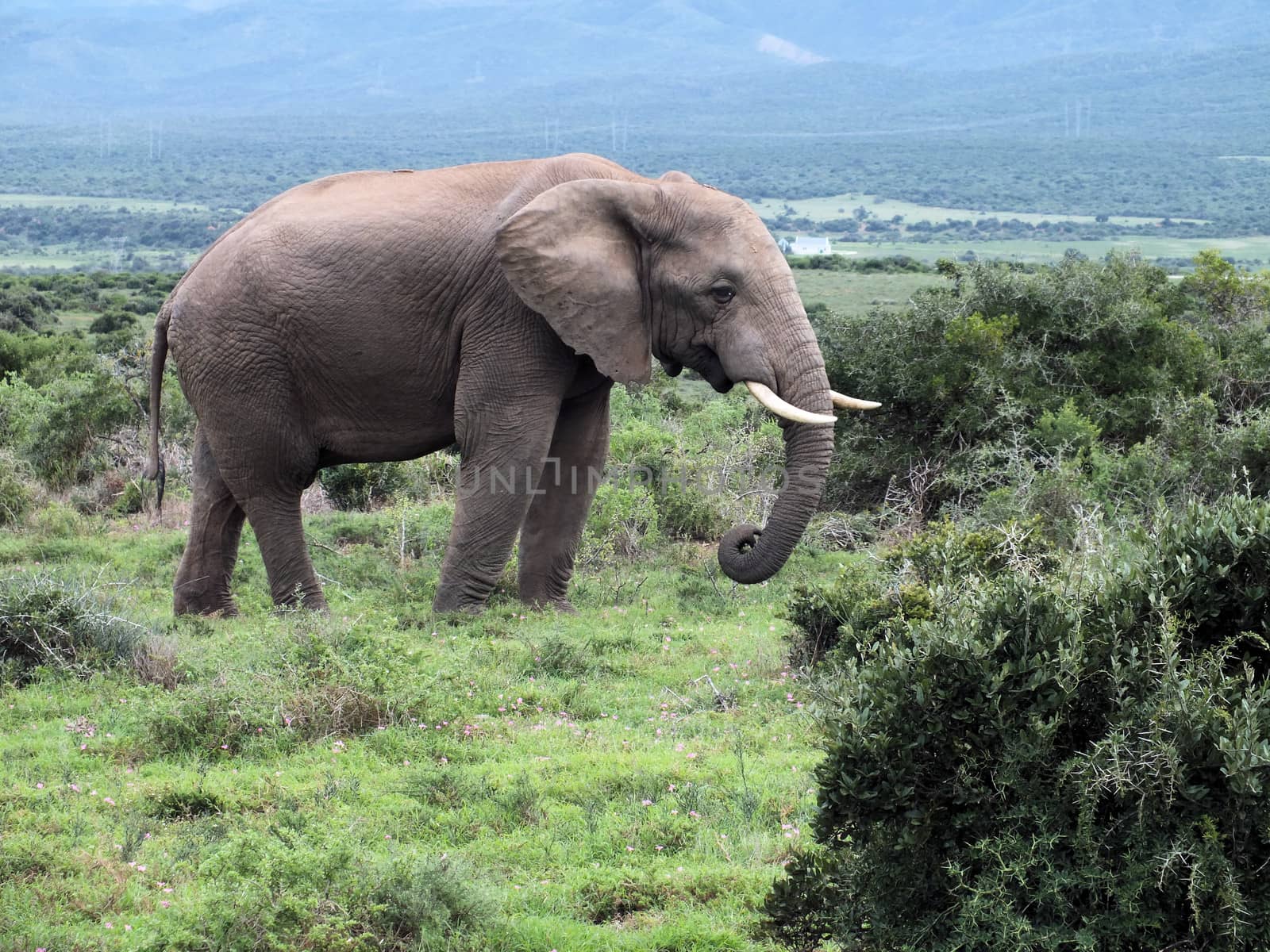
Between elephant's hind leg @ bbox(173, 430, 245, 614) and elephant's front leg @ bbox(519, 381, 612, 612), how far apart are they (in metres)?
2.15

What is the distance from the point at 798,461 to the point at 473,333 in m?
2.30

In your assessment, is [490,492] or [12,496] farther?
[12,496]

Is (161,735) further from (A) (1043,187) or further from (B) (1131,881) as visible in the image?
(A) (1043,187)

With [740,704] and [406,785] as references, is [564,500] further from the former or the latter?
[406,785]

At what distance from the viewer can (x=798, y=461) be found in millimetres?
9836

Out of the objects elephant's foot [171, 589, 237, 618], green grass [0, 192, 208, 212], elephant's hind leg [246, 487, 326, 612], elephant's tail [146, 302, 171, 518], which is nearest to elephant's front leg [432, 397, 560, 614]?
elephant's hind leg [246, 487, 326, 612]

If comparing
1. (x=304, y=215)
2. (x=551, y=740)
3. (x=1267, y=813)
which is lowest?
(x=551, y=740)

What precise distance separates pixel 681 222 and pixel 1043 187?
5887 inches

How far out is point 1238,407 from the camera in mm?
15984

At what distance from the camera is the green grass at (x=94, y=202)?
13050cm

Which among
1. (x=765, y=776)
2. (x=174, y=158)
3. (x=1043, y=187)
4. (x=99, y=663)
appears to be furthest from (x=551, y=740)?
(x=174, y=158)

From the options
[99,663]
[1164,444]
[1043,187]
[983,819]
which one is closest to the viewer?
[983,819]

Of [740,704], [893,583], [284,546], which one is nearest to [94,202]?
[284,546]

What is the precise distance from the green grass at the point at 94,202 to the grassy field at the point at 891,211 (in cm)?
4911
